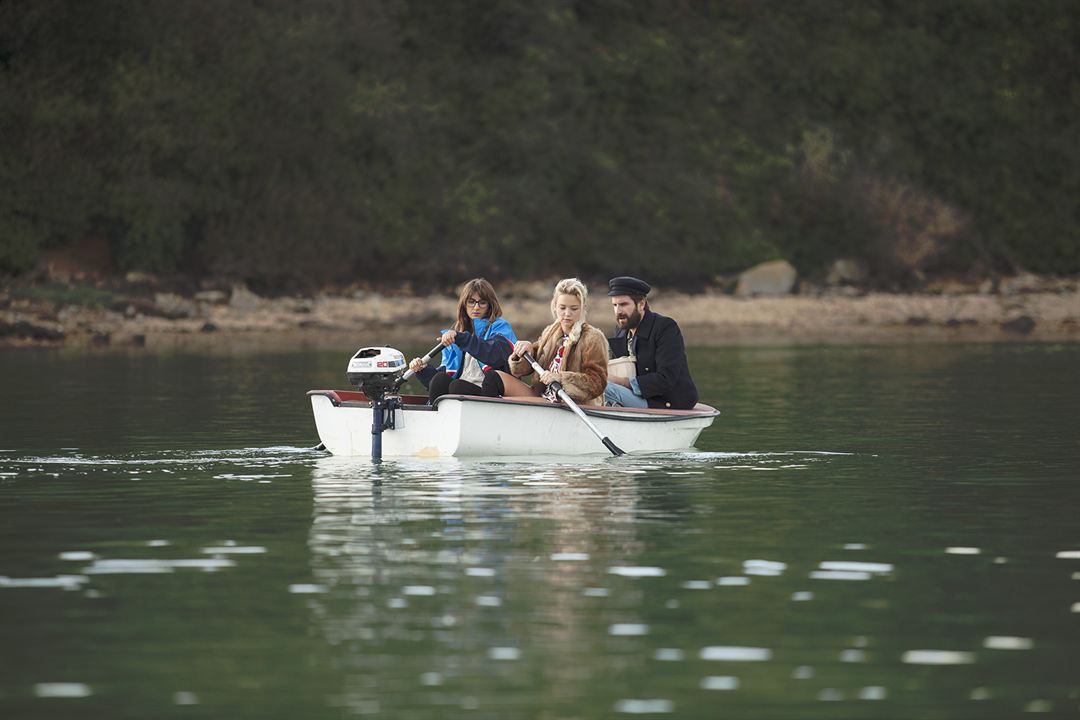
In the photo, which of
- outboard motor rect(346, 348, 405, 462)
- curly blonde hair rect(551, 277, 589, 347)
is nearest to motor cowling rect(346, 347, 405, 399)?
outboard motor rect(346, 348, 405, 462)

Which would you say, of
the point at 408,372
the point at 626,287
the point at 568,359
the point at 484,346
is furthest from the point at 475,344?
the point at 626,287

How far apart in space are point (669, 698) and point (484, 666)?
883 millimetres

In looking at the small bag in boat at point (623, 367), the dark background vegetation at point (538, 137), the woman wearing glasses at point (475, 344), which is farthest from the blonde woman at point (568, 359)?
the dark background vegetation at point (538, 137)

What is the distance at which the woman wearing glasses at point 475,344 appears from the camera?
16.4 m

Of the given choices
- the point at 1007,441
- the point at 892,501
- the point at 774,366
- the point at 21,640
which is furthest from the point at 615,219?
the point at 21,640

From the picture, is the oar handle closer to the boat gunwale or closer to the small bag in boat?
the boat gunwale

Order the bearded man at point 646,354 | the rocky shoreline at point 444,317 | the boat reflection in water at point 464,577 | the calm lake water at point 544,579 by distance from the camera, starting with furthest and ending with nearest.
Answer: the rocky shoreline at point 444,317
the bearded man at point 646,354
the boat reflection in water at point 464,577
the calm lake water at point 544,579

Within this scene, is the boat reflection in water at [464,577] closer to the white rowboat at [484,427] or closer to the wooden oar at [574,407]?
the white rowboat at [484,427]

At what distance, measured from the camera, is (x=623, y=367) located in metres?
17.7

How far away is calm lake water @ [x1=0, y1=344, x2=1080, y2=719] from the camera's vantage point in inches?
305

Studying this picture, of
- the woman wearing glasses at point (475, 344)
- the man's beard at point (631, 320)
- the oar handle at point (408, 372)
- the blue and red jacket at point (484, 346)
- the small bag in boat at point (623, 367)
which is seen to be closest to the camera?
the oar handle at point (408, 372)

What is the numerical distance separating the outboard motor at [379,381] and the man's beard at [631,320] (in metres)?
2.20

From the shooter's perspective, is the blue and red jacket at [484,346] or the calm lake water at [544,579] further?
the blue and red jacket at [484,346]

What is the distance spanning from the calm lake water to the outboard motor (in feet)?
1.22
